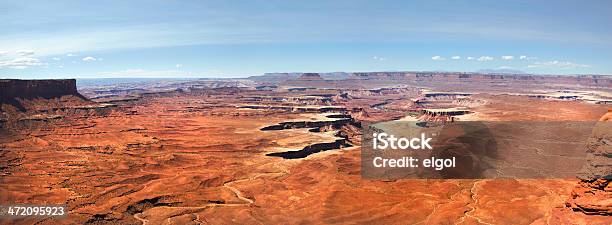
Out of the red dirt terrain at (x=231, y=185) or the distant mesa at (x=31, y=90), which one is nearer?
the red dirt terrain at (x=231, y=185)

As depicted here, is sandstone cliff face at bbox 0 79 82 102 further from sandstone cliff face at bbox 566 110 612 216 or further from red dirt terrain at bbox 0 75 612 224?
sandstone cliff face at bbox 566 110 612 216

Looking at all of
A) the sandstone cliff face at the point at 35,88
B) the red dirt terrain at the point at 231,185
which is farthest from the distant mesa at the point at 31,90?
the red dirt terrain at the point at 231,185

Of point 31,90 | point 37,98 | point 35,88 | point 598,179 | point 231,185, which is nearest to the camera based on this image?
point 598,179

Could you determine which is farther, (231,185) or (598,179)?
(231,185)

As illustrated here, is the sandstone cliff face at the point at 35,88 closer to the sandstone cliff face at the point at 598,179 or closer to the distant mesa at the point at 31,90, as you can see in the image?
the distant mesa at the point at 31,90

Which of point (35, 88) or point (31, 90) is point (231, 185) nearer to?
point (31, 90)

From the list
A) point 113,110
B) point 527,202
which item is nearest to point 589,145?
point 527,202

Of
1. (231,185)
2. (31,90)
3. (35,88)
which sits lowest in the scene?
(231,185)

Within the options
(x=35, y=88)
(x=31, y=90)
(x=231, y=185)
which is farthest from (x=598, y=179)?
(x=35, y=88)

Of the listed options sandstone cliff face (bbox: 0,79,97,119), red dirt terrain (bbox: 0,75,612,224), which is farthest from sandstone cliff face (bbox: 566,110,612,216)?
sandstone cliff face (bbox: 0,79,97,119)
